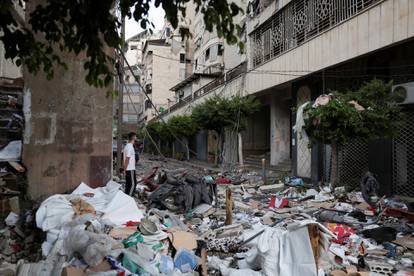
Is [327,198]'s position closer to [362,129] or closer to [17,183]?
[362,129]

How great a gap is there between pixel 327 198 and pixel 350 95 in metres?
2.94

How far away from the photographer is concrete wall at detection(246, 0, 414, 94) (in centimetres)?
1022

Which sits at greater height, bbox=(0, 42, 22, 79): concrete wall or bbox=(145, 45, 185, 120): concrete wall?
bbox=(145, 45, 185, 120): concrete wall

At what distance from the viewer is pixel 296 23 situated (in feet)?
51.5

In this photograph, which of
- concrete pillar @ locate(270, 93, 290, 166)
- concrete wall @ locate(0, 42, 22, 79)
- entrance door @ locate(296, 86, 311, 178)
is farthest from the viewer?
concrete pillar @ locate(270, 93, 290, 166)

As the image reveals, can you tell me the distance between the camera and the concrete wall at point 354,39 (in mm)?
10219

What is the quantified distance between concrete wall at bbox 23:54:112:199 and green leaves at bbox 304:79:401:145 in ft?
18.4

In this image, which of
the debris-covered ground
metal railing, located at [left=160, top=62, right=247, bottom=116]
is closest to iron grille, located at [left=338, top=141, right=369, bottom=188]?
the debris-covered ground

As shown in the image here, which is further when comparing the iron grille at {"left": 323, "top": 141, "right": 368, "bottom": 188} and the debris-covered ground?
the iron grille at {"left": 323, "top": 141, "right": 368, "bottom": 188}

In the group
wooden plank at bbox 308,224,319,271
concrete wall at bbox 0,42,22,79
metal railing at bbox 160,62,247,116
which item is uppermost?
metal railing at bbox 160,62,247,116

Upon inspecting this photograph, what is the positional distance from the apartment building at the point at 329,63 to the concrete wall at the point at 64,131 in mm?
Answer: 6581

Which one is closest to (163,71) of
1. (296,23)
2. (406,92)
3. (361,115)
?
(296,23)

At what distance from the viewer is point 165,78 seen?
2242 inches

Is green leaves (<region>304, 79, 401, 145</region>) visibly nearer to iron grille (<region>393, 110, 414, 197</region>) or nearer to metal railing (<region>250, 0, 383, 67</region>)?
iron grille (<region>393, 110, 414, 197</region>)
